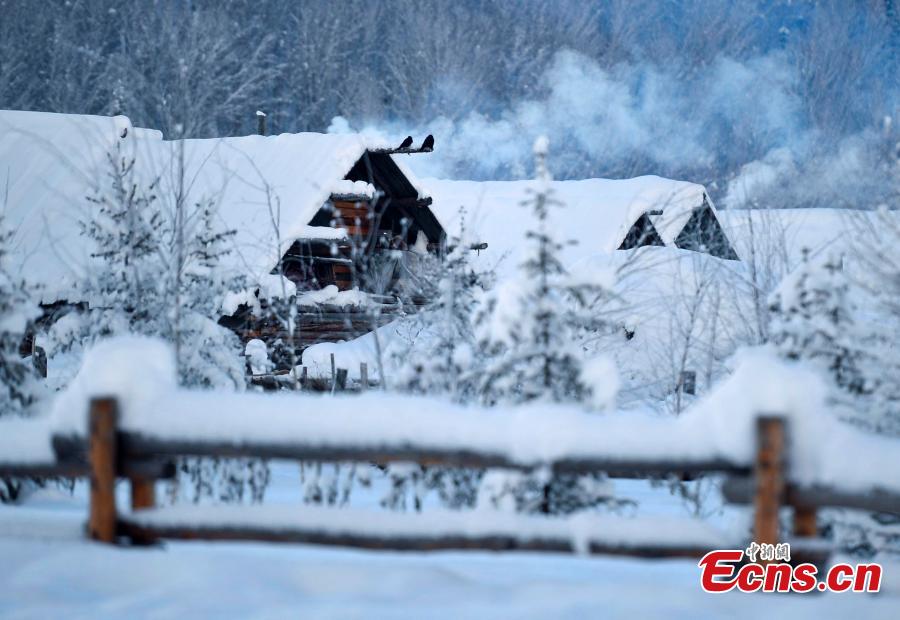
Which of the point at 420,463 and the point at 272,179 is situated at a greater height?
the point at 272,179

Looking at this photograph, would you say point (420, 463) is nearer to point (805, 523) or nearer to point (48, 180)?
point (805, 523)

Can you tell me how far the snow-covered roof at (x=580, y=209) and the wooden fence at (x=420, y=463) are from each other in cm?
1937

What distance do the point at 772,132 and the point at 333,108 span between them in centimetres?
2783

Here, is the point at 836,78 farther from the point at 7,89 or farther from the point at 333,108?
the point at 7,89

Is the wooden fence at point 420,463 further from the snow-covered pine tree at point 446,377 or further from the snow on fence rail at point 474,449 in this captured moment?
the snow-covered pine tree at point 446,377

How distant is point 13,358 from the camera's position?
284 inches

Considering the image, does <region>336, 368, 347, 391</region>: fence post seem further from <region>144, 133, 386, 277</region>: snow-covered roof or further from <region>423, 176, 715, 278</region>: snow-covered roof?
<region>423, 176, 715, 278</region>: snow-covered roof

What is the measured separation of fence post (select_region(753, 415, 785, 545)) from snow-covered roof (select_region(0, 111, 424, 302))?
40.9 feet

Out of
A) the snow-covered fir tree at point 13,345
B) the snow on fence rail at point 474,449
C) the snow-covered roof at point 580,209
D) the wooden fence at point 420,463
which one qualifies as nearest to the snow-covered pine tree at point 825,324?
the snow on fence rail at point 474,449

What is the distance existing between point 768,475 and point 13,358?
20.2 feet

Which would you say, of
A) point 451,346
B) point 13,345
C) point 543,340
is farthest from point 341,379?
point 543,340

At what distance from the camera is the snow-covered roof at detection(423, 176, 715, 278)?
26156mm

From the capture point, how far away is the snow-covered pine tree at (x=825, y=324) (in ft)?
20.2
